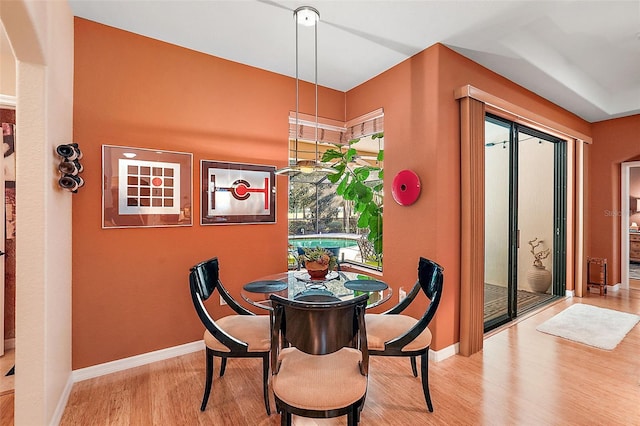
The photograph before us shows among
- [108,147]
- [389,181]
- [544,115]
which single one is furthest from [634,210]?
[108,147]

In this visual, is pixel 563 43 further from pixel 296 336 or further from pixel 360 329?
pixel 296 336

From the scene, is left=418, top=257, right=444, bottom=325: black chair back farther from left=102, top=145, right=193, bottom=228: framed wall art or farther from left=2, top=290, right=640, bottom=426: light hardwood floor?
left=102, top=145, right=193, bottom=228: framed wall art

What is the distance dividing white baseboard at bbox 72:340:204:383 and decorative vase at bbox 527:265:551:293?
478cm

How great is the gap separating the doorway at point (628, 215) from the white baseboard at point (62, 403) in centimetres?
743

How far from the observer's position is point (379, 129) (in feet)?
12.0

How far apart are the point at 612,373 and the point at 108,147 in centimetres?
459

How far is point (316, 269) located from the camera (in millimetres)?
2498

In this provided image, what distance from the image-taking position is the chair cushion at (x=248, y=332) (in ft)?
6.99

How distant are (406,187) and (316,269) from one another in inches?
49.0

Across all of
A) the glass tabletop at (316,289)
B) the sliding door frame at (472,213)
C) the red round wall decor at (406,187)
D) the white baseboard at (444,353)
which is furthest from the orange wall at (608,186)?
the glass tabletop at (316,289)

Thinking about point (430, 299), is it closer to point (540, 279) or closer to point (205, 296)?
point (205, 296)

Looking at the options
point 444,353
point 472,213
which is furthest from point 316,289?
point 472,213

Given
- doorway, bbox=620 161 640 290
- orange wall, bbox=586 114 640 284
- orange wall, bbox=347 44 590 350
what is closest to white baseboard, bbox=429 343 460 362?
orange wall, bbox=347 44 590 350

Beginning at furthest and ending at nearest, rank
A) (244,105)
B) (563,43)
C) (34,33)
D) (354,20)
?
(244,105)
(563,43)
(354,20)
(34,33)
